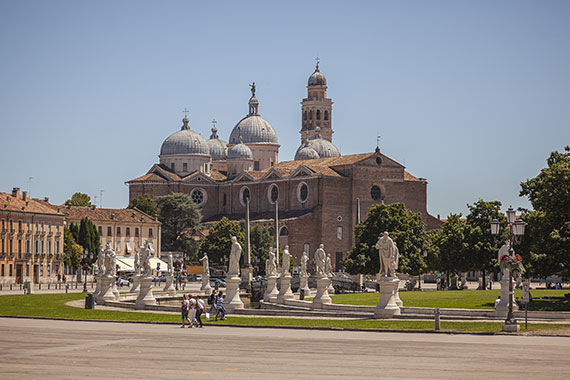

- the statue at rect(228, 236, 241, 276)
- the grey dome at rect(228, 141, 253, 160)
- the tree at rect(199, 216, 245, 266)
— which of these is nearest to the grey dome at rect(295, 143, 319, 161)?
the grey dome at rect(228, 141, 253, 160)

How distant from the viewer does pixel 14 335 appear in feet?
101

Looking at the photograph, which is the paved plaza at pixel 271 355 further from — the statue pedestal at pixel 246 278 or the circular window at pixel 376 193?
the circular window at pixel 376 193

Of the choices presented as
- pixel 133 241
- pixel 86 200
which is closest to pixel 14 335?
pixel 133 241

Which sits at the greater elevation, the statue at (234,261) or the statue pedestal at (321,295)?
the statue at (234,261)

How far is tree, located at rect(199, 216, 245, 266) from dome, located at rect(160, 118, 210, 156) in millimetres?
37008

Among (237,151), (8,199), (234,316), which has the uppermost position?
(237,151)

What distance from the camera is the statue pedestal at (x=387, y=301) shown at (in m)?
40.4

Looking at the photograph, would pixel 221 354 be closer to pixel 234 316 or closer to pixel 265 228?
pixel 234 316

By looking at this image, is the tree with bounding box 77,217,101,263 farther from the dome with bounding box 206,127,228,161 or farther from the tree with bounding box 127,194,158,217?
the dome with bounding box 206,127,228,161

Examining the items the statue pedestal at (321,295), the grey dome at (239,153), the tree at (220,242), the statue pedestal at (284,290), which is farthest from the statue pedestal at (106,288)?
the grey dome at (239,153)

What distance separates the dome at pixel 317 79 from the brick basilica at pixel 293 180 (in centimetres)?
16

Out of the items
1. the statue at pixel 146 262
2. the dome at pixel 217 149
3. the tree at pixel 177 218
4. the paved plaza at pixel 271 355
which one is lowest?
the paved plaza at pixel 271 355

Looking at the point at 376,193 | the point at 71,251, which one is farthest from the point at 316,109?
the point at 71,251

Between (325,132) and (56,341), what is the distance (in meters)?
139
